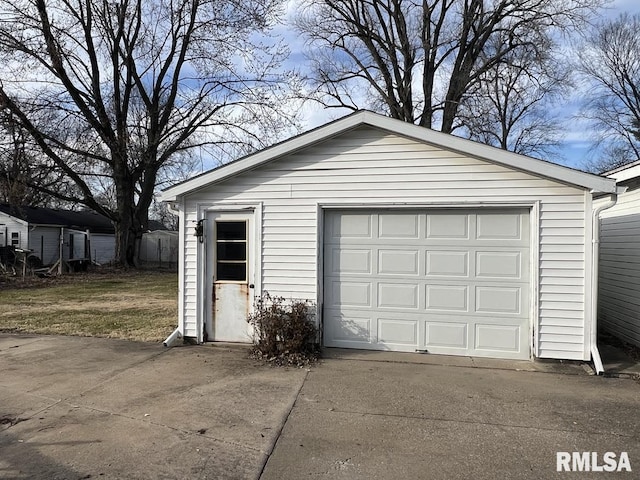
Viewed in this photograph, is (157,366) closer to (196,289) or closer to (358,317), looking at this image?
(196,289)

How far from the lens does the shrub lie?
6.33m

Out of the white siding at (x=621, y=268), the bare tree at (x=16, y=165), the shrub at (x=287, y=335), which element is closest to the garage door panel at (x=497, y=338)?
the shrub at (x=287, y=335)

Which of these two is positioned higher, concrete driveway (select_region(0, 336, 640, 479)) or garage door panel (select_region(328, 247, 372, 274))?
garage door panel (select_region(328, 247, 372, 274))

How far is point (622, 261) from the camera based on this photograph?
811cm

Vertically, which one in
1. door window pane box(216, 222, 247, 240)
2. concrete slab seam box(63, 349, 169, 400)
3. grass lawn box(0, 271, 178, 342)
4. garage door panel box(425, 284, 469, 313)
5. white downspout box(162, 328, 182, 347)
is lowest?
grass lawn box(0, 271, 178, 342)

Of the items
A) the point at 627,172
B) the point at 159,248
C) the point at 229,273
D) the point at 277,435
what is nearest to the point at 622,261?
the point at 627,172

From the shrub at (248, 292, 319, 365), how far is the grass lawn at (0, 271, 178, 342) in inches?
91.2

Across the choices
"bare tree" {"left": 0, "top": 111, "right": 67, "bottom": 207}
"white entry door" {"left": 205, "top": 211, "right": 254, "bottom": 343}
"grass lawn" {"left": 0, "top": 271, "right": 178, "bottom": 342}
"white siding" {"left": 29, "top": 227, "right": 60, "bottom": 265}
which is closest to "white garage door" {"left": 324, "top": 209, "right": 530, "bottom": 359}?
"white entry door" {"left": 205, "top": 211, "right": 254, "bottom": 343}

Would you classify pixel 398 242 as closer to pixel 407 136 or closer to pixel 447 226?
pixel 447 226

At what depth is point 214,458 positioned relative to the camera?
3543 millimetres

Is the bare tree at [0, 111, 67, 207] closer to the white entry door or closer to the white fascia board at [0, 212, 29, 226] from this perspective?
the white fascia board at [0, 212, 29, 226]

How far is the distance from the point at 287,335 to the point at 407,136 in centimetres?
334

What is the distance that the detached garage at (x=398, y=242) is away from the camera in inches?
243

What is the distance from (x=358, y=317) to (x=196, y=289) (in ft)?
8.58
